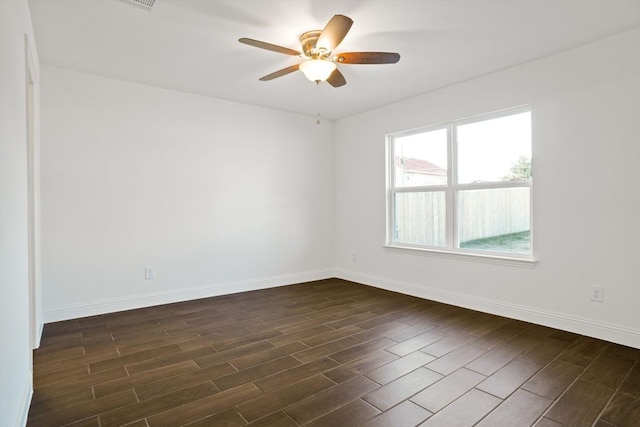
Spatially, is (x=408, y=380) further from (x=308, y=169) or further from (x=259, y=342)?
(x=308, y=169)

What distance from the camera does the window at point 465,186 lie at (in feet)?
11.0

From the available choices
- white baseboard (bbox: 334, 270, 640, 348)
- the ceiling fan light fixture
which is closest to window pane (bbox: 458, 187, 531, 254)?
white baseboard (bbox: 334, 270, 640, 348)

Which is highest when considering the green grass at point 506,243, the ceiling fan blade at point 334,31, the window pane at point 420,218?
the ceiling fan blade at point 334,31

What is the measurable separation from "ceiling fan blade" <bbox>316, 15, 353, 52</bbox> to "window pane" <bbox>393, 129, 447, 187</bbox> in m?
2.14

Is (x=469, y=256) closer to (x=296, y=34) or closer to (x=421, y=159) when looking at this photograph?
(x=421, y=159)

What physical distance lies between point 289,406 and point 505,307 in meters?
2.48

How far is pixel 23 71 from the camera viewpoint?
1965mm

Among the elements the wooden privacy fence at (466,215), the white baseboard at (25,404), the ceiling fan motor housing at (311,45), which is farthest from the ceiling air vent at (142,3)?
the wooden privacy fence at (466,215)

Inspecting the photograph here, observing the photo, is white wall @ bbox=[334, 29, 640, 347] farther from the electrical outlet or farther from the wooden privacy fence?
the wooden privacy fence

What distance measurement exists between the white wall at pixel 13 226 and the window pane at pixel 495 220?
147 inches

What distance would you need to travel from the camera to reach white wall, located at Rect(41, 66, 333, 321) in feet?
10.8

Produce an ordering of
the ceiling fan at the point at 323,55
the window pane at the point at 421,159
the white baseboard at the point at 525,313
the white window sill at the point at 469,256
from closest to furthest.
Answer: the ceiling fan at the point at 323,55
the white baseboard at the point at 525,313
the white window sill at the point at 469,256
the window pane at the point at 421,159

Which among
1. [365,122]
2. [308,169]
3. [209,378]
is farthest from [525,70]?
[209,378]

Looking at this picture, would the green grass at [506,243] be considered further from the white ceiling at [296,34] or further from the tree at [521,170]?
the white ceiling at [296,34]
